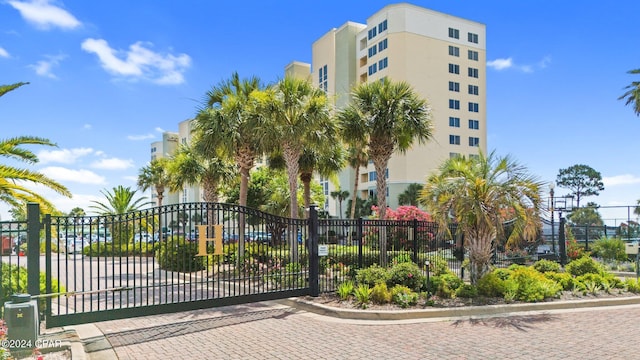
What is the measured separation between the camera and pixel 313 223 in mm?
12008

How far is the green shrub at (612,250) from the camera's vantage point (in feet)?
74.2

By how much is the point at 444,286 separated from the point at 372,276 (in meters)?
1.92

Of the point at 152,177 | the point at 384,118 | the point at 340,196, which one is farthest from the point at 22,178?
the point at 340,196

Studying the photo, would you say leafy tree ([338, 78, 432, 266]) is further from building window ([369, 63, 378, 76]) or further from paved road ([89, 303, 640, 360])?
building window ([369, 63, 378, 76])

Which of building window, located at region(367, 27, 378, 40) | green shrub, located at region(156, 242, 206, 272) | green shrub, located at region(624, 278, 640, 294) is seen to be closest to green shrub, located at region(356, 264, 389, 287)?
green shrub, located at region(156, 242, 206, 272)

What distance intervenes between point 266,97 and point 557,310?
1091cm

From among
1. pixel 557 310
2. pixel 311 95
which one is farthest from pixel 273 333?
pixel 311 95

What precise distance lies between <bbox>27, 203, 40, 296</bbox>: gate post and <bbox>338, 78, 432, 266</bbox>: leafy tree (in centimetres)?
1129

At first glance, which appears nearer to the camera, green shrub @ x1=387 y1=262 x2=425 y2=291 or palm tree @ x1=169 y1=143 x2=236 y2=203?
green shrub @ x1=387 y1=262 x2=425 y2=291

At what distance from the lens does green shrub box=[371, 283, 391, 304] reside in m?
10.8

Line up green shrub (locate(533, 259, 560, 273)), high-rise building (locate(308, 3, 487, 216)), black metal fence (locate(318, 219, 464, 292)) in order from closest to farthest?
black metal fence (locate(318, 219, 464, 292))
green shrub (locate(533, 259, 560, 273))
high-rise building (locate(308, 3, 487, 216))

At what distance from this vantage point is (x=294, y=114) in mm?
15586

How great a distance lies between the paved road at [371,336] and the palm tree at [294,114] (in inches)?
271

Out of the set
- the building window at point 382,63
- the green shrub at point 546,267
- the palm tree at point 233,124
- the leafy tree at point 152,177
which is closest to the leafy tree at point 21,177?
the palm tree at point 233,124
